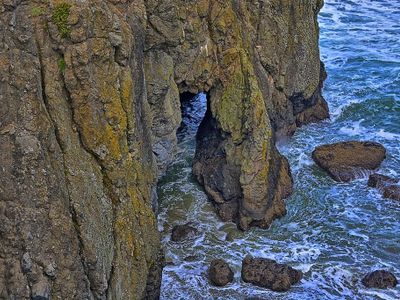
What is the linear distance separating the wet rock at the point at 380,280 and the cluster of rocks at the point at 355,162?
7.87 meters

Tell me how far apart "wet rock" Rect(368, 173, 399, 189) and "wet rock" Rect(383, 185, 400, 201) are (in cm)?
54

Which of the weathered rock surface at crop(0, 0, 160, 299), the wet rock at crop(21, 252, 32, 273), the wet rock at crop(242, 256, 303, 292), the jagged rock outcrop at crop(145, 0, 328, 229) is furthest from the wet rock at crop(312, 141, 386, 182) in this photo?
the wet rock at crop(21, 252, 32, 273)

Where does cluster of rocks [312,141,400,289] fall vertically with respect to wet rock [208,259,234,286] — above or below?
above

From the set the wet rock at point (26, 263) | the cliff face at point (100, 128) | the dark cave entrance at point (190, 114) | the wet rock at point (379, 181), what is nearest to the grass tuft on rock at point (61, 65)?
the cliff face at point (100, 128)

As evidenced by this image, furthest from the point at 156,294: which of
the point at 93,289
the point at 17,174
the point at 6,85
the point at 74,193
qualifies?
the point at 6,85

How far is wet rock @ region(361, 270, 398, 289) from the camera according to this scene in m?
27.2

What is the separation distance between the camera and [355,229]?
31.9m

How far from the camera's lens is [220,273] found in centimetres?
2753

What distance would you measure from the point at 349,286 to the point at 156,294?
9361mm

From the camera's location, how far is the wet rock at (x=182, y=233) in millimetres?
30500

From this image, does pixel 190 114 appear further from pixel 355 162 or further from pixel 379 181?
pixel 379 181

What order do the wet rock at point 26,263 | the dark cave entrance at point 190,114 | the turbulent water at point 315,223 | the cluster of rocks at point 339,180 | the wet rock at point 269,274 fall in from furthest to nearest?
the dark cave entrance at point 190,114, the turbulent water at point 315,223, the cluster of rocks at point 339,180, the wet rock at point 269,274, the wet rock at point 26,263

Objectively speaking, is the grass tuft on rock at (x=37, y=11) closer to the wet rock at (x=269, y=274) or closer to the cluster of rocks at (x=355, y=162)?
the wet rock at (x=269, y=274)

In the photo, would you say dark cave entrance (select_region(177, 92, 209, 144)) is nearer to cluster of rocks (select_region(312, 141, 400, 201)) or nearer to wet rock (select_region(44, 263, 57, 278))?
cluster of rocks (select_region(312, 141, 400, 201))
